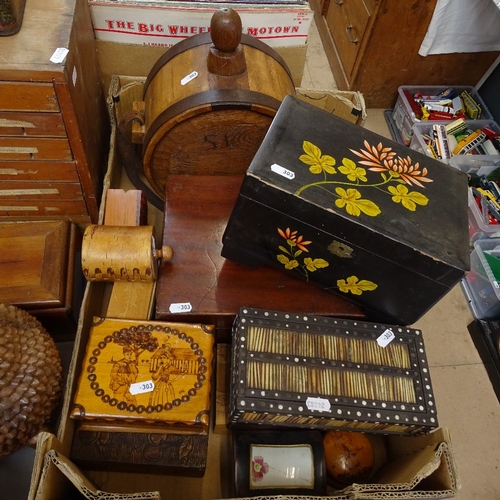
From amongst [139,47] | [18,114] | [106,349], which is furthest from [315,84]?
[106,349]

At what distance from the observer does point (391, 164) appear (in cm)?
115

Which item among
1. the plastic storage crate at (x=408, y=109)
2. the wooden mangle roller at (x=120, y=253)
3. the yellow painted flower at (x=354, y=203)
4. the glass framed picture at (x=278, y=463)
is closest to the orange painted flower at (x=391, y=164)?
the yellow painted flower at (x=354, y=203)

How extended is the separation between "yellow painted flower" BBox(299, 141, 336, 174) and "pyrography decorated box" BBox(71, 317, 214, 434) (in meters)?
0.48

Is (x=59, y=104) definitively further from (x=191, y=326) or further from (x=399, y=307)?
(x=399, y=307)

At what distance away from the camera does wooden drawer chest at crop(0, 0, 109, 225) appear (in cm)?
110

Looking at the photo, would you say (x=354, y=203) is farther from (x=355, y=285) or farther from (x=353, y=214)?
(x=355, y=285)

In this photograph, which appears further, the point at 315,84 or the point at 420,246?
the point at 315,84

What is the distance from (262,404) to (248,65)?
36.5 inches

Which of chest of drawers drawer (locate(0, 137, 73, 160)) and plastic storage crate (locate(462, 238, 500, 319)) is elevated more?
chest of drawers drawer (locate(0, 137, 73, 160))

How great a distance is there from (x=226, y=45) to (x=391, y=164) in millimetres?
Result: 540

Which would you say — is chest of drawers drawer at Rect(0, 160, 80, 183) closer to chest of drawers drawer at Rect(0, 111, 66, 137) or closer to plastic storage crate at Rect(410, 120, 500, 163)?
chest of drawers drawer at Rect(0, 111, 66, 137)

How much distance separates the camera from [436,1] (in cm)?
186

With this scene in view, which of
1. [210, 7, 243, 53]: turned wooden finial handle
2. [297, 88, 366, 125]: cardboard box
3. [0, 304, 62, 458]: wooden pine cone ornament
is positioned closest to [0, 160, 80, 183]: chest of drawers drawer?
[0, 304, 62, 458]: wooden pine cone ornament

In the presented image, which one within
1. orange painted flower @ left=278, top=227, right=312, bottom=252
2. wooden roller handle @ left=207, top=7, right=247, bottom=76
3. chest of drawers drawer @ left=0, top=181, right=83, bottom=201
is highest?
wooden roller handle @ left=207, top=7, right=247, bottom=76
